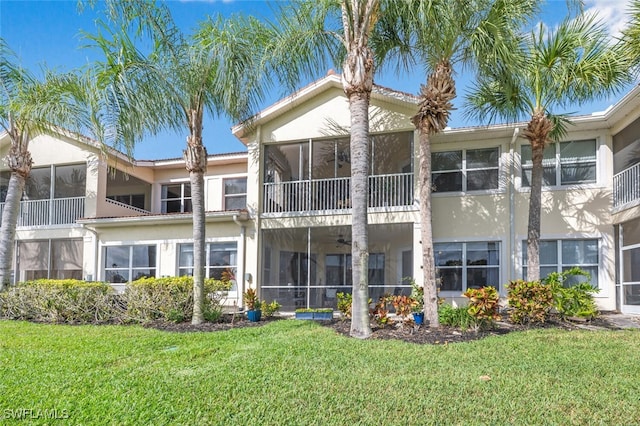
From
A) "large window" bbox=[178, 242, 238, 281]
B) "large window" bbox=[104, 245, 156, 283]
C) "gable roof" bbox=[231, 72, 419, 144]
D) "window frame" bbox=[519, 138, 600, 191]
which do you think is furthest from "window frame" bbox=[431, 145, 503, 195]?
"large window" bbox=[104, 245, 156, 283]

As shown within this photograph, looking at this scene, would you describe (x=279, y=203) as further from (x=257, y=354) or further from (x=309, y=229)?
(x=257, y=354)

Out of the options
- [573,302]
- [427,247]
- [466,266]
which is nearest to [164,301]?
[427,247]

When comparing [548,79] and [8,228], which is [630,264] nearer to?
[548,79]

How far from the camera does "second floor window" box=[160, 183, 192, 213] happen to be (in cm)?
2112

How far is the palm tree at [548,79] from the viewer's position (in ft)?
36.8

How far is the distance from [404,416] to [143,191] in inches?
772

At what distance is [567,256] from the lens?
14.1 metres

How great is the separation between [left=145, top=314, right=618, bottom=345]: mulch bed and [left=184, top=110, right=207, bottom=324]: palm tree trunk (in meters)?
0.72

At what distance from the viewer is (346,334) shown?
1027 cm

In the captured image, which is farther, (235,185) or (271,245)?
(235,185)

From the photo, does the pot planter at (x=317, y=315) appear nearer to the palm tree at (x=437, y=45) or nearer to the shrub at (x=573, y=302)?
the palm tree at (x=437, y=45)

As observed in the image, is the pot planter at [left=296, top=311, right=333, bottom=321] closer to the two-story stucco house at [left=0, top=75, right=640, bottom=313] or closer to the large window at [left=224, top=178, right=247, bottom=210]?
the two-story stucco house at [left=0, top=75, right=640, bottom=313]

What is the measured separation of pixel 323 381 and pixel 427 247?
5969 mm

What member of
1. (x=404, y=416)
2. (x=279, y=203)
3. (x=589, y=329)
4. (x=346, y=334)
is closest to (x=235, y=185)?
(x=279, y=203)
